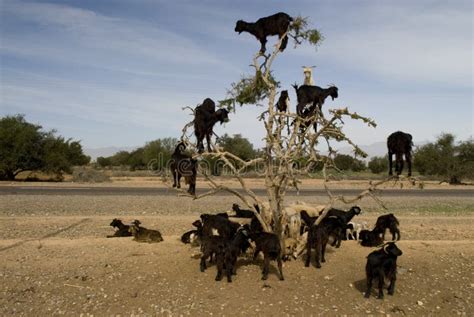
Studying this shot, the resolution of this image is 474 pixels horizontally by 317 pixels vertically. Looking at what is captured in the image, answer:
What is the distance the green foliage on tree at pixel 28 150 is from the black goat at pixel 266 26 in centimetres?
3781

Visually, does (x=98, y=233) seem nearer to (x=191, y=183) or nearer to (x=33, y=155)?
(x=191, y=183)

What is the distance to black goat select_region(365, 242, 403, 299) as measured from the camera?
7488mm

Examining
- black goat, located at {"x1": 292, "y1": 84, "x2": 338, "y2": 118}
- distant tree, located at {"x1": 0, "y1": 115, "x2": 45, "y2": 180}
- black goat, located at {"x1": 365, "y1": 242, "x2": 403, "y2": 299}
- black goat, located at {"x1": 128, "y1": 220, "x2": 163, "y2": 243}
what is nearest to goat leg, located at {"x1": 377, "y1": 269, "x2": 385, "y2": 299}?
black goat, located at {"x1": 365, "y1": 242, "x2": 403, "y2": 299}

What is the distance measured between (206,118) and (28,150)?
127 ft

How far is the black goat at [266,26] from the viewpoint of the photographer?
286 inches

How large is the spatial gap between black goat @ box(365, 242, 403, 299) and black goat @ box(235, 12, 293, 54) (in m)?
4.17

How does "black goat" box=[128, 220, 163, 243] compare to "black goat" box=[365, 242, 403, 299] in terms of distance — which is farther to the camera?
"black goat" box=[128, 220, 163, 243]

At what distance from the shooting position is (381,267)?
24.6 feet

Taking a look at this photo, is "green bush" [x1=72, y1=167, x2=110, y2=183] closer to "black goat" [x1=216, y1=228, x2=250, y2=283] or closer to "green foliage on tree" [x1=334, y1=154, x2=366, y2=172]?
"green foliage on tree" [x1=334, y1=154, x2=366, y2=172]

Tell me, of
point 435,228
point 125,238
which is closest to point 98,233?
point 125,238

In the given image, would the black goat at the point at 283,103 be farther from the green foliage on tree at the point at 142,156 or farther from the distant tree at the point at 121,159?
the distant tree at the point at 121,159

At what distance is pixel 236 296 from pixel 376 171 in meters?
55.8

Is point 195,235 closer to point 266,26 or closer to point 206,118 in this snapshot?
point 206,118

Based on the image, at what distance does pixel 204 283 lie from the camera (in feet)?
26.7
